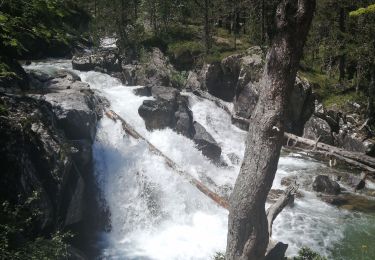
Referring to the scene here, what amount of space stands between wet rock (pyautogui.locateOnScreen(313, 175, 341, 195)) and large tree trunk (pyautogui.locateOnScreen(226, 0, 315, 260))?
12320mm

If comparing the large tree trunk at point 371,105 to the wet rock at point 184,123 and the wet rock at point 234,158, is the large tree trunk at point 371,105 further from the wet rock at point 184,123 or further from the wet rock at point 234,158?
the wet rock at point 184,123

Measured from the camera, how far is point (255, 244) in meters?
6.80

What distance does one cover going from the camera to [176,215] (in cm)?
1513

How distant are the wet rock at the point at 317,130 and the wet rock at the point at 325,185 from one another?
662 cm

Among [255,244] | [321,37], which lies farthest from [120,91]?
[321,37]

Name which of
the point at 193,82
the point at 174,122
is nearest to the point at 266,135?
the point at 174,122

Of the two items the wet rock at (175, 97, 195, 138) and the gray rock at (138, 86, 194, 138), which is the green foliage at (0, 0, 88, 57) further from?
the wet rock at (175, 97, 195, 138)

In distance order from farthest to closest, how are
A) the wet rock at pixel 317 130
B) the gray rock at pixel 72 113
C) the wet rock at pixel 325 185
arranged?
the wet rock at pixel 317 130
the wet rock at pixel 325 185
the gray rock at pixel 72 113

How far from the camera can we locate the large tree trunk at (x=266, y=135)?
595 centimetres

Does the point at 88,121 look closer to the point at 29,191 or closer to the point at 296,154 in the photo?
the point at 29,191

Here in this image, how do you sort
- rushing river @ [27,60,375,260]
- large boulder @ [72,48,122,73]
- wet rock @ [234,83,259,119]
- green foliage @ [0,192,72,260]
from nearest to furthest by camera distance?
green foliage @ [0,192,72,260], rushing river @ [27,60,375,260], wet rock @ [234,83,259,119], large boulder @ [72,48,122,73]

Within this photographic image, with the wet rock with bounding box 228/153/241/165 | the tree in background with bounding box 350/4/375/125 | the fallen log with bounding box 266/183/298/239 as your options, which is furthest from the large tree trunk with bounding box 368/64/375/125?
the fallen log with bounding box 266/183/298/239

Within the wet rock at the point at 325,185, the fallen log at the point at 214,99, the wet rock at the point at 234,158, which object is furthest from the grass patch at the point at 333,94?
the wet rock at the point at 325,185

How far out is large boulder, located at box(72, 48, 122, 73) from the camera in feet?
90.4
